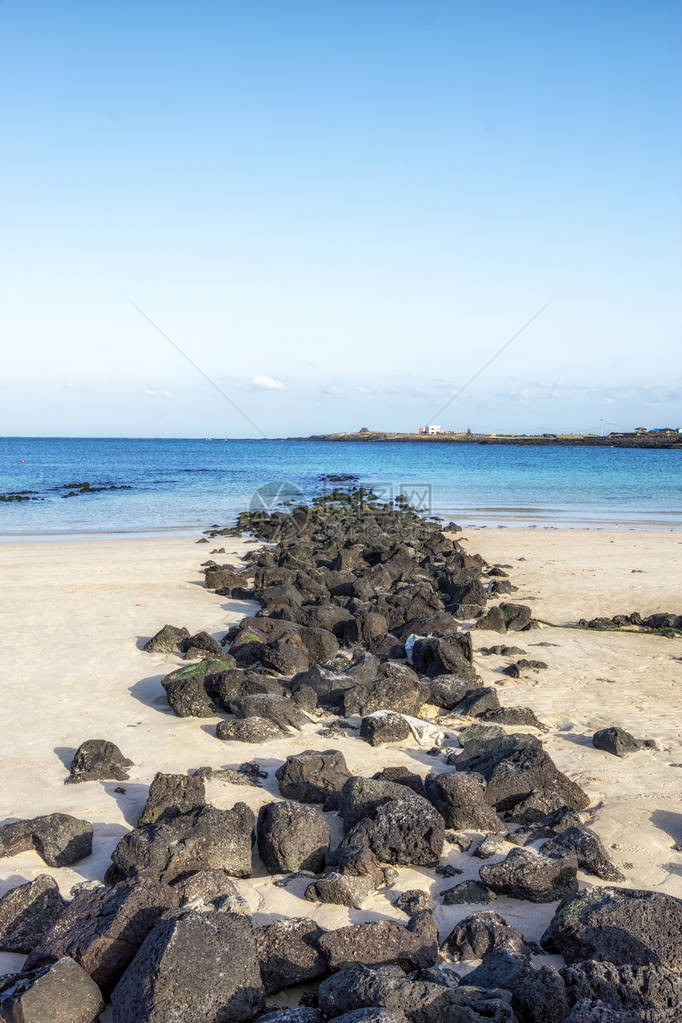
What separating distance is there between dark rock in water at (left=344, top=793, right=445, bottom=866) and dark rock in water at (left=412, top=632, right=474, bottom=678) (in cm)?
405

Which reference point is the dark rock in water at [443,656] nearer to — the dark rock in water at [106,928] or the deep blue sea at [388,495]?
the dark rock in water at [106,928]

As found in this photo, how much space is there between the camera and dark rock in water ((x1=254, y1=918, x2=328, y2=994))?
4074 mm

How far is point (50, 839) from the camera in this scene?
542 cm

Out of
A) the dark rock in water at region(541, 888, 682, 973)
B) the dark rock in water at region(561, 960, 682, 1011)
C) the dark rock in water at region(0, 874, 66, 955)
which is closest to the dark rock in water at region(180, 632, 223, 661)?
the dark rock in water at region(0, 874, 66, 955)

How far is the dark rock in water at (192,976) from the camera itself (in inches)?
145

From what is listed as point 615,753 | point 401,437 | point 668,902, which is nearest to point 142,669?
point 615,753

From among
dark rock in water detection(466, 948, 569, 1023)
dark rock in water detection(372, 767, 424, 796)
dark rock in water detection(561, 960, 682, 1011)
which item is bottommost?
dark rock in water detection(372, 767, 424, 796)

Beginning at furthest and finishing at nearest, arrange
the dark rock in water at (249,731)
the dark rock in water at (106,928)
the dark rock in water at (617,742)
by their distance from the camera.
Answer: the dark rock in water at (249,731) → the dark rock in water at (617,742) → the dark rock in water at (106,928)

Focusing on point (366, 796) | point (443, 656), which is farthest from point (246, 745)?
point (443, 656)

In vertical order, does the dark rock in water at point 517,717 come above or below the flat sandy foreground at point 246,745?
above

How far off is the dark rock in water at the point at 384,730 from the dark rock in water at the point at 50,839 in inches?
117

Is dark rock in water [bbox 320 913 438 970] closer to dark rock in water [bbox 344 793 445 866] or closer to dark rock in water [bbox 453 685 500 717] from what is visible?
dark rock in water [bbox 344 793 445 866]

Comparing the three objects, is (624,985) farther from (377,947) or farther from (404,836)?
(404,836)

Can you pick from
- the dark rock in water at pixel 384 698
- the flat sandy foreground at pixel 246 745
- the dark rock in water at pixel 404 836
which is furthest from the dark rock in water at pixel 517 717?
the dark rock in water at pixel 404 836
